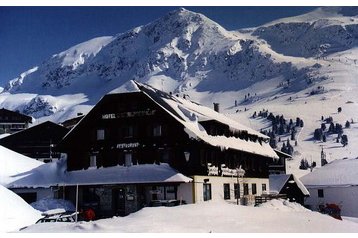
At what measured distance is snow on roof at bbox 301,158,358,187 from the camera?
6641cm

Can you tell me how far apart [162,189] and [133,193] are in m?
2.38

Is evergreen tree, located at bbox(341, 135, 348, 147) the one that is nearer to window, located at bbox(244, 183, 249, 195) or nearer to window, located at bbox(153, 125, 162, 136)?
window, located at bbox(244, 183, 249, 195)

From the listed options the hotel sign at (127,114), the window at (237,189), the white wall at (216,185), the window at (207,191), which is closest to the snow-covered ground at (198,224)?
the white wall at (216,185)

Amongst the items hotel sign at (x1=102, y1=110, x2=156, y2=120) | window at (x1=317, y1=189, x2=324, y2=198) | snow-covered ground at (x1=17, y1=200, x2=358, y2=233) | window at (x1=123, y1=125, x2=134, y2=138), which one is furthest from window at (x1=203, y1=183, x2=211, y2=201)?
window at (x1=317, y1=189, x2=324, y2=198)

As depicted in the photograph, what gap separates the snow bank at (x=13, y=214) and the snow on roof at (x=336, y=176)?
44.7m

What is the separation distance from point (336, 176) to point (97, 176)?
36.4 metres

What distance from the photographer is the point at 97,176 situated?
1762 inches

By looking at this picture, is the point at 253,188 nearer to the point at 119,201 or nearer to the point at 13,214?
the point at 119,201

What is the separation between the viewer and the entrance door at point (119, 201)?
143ft

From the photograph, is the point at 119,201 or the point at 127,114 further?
the point at 127,114

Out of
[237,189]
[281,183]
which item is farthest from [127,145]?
[281,183]

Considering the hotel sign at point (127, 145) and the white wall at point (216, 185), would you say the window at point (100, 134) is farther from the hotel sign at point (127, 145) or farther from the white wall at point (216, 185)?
the white wall at point (216, 185)

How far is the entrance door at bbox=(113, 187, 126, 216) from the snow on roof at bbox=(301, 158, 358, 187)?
3299 centimetres

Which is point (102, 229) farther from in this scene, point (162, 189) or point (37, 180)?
point (37, 180)
